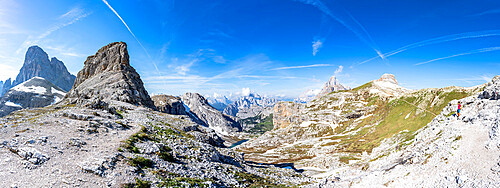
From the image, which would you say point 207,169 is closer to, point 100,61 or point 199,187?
point 199,187

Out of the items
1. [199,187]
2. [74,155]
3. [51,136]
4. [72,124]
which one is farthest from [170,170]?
[72,124]

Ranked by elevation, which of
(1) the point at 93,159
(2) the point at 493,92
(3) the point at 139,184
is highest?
(2) the point at 493,92

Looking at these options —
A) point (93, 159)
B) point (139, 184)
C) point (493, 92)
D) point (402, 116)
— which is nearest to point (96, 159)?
point (93, 159)

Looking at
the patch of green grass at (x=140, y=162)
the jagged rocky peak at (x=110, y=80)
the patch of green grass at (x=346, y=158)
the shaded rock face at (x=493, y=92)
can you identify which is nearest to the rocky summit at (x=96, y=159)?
the patch of green grass at (x=140, y=162)

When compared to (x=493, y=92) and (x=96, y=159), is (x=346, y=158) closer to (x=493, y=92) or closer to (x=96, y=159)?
(x=493, y=92)

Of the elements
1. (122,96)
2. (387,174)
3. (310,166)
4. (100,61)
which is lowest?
(310,166)

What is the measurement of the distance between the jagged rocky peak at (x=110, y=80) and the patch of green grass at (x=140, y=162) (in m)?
84.0

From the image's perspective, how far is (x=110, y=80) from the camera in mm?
117562

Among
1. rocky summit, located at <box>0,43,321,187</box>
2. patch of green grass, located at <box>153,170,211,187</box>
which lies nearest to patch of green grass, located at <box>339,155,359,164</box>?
rocky summit, located at <box>0,43,321,187</box>

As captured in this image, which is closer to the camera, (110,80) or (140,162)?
(140,162)

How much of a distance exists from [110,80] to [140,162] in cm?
11753

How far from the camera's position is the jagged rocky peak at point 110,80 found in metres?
108

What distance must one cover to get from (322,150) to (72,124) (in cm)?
16220

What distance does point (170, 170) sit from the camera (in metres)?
29.1
